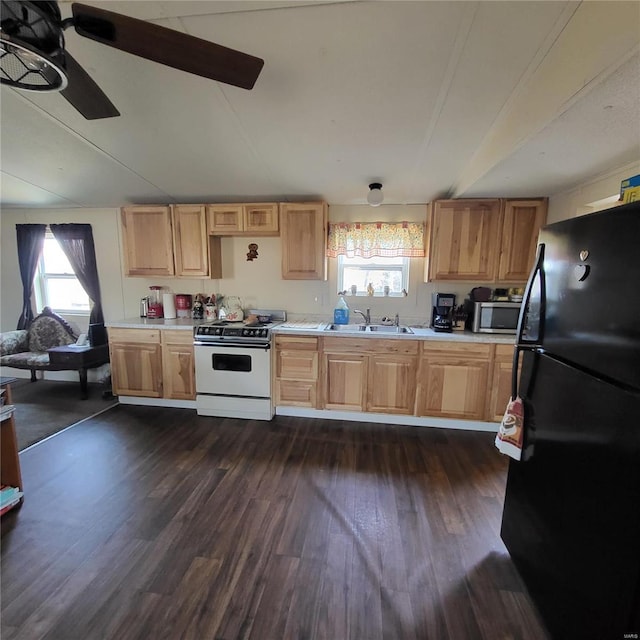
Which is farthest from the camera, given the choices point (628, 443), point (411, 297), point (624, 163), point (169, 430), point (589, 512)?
point (411, 297)

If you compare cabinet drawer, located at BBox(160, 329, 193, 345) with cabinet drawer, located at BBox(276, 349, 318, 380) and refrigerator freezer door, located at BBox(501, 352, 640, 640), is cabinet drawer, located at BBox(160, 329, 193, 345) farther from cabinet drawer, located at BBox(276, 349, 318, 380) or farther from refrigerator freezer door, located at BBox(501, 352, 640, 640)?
refrigerator freezer door, located at BBox(501, 352, 640, 640)

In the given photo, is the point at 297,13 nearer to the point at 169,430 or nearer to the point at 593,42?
the point at 593,42

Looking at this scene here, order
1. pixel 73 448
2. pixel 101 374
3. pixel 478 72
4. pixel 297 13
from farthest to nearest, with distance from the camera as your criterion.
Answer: pixel 101 374, pixel 73 448, pixel 478 72, pixel 297 13

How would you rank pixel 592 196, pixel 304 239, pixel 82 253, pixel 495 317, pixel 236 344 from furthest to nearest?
pixel 82 253
pixel 304 239
pixel 236 344
pixel 495 317
pixel 592 196

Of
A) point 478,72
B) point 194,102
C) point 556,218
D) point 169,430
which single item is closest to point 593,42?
point 478,72

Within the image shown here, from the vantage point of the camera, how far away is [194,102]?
1986 millimetres

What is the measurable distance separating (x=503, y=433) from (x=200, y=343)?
2.65 metres

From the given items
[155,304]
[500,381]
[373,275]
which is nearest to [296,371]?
[373,275]

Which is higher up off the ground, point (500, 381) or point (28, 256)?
point (28, 256)

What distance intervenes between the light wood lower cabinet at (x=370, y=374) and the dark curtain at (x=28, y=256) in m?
3.90

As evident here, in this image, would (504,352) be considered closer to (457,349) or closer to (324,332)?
(457,349)

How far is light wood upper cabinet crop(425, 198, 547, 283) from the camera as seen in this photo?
2865 millimetres

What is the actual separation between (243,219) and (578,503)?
10.6ft

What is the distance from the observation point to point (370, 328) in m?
3.25
